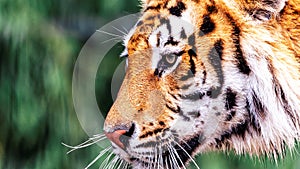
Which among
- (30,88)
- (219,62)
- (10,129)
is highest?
(219,62)

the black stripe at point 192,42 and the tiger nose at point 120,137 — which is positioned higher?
the black stripe at point 192,42

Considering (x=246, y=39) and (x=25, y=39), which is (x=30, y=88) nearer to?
(x=25, y=39)

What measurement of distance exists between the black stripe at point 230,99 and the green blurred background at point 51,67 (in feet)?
1.25

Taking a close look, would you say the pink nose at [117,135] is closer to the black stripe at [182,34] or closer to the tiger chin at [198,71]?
the tiger chin at [198,71]

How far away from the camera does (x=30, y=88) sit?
4.94 ft

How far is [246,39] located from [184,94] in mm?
138

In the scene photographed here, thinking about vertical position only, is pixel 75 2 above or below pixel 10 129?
above

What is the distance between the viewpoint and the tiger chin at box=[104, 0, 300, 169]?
106 cm

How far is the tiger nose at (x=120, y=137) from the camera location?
103 cm

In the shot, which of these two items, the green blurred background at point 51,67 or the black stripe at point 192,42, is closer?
the black stripe at point 192,42

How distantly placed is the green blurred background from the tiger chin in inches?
14.8

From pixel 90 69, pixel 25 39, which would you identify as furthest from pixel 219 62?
pixel 25 39

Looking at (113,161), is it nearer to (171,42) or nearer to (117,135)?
(117,135)

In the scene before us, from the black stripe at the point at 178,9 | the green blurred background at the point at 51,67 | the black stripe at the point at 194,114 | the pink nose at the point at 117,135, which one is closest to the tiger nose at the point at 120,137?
the pink nose at the point at 117,135
